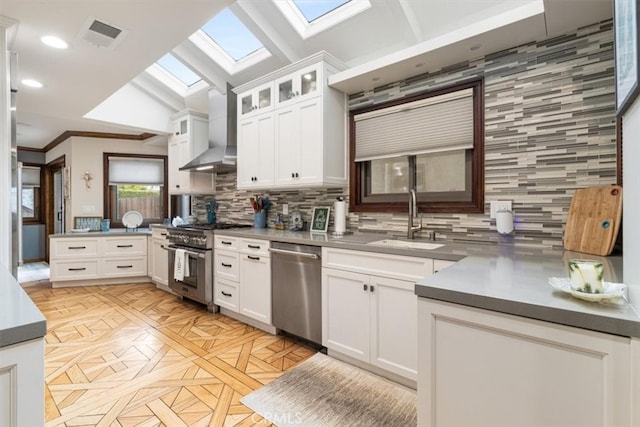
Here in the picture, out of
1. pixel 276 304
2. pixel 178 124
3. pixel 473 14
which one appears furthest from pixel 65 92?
pixel 473 14

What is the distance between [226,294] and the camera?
10.3ft

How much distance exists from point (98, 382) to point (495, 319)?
240 cm

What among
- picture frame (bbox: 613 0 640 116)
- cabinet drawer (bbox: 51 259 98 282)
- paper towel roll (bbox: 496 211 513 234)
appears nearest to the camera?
picture frame (bbox: 613 0 640 116)

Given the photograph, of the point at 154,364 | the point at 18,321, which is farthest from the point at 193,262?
the point at 18,321

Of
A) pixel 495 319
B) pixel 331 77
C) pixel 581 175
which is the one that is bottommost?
pixel 495 319

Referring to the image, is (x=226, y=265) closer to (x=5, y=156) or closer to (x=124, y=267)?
(x=5, y=156)

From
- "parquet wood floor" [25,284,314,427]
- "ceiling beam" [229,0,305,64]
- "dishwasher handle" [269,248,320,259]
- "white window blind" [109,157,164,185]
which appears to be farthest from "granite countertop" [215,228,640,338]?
"white window blind" [109,157,164,185]

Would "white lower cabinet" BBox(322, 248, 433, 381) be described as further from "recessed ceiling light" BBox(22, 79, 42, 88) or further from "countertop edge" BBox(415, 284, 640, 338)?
"recessed ceiling light" BBox(22, 79, 42, 88)

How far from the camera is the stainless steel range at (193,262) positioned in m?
3.29

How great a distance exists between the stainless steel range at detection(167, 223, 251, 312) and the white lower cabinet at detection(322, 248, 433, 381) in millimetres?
1535

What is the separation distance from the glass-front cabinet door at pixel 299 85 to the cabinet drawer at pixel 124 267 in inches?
133

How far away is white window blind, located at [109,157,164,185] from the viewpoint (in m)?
5.49

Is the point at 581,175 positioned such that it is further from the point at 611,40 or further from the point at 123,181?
the point at 123,181

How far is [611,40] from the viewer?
1753 mm
